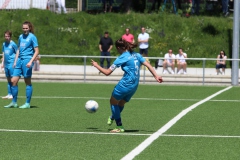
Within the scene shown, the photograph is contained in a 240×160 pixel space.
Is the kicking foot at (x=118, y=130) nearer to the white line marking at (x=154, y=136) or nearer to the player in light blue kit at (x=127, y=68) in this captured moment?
the player in light blue kit at (x=127, y=68)

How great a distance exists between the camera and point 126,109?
17094mm

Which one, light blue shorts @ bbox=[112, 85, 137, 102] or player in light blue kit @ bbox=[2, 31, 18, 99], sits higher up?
player in light blue kit @ bbox=[2, 31, 18, 99]

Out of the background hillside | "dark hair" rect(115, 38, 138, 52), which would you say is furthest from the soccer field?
the background hillside

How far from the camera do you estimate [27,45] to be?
16.5m

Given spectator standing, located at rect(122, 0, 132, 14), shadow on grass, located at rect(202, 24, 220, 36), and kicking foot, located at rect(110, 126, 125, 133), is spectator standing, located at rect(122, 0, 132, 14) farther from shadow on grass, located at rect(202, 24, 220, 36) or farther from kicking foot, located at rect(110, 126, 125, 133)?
kicking foot, located at rect(110, 126, 125, 133)

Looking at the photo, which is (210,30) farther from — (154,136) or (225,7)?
(154,136)

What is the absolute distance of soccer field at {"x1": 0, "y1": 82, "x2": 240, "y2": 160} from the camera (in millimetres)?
9930

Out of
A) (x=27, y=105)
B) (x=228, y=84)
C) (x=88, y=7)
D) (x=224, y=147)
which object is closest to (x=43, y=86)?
(x=228, y=84)

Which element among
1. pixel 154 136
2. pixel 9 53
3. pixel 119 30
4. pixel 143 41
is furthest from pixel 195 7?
pixel 154 136

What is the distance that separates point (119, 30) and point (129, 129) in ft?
93.3

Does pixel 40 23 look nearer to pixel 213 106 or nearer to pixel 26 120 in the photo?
pixel 213 106

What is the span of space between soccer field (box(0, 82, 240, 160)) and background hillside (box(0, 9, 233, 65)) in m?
17.9

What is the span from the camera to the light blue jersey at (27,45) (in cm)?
1647

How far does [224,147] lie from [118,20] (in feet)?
105
